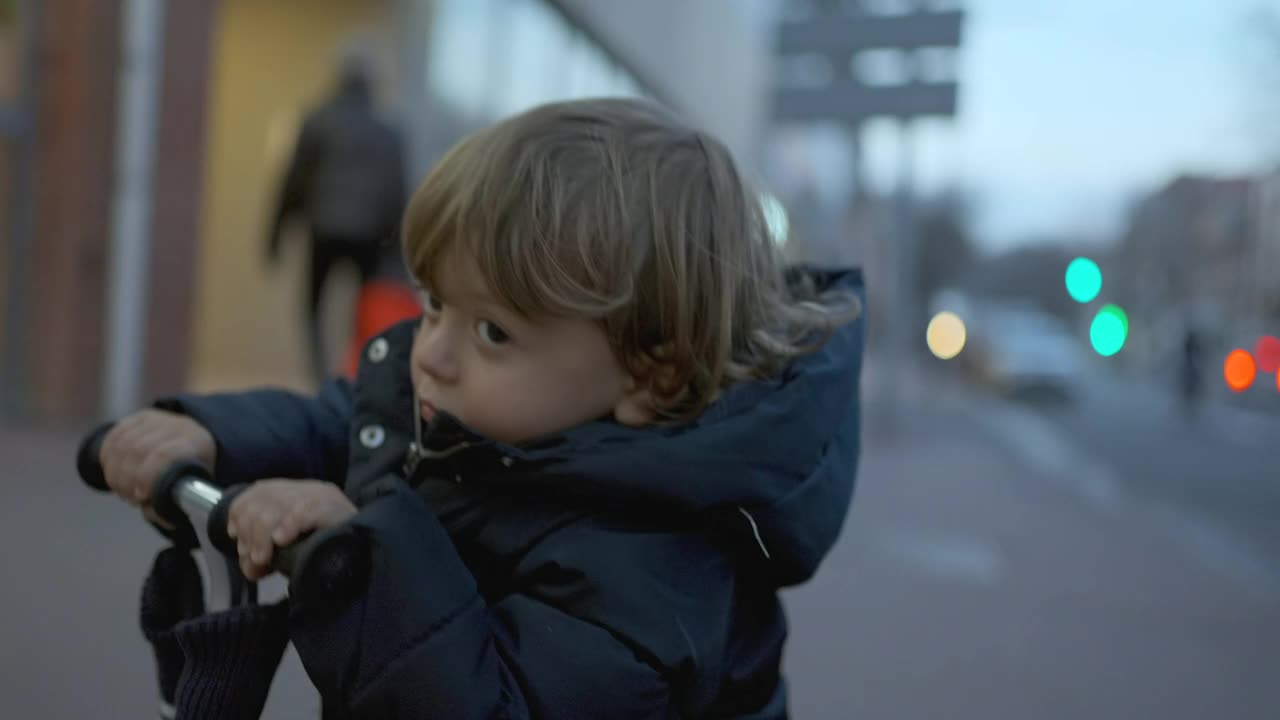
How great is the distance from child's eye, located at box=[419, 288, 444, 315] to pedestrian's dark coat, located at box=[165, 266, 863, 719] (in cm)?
10

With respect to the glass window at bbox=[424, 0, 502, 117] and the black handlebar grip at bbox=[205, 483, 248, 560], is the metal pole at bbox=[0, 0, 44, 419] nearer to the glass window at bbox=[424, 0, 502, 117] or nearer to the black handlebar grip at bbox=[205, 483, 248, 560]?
the glass window at bbox=[424, 0, 502, 117]

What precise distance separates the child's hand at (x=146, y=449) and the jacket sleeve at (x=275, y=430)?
2 cm

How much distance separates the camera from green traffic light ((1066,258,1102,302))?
35.3 ft

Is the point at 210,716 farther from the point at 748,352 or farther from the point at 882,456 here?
the point at 882,456

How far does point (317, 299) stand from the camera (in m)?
6.20

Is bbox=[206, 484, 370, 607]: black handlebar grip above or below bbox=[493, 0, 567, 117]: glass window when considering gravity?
below

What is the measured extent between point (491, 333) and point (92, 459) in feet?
1.66

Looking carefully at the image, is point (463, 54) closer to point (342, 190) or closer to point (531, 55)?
point (531, 55)

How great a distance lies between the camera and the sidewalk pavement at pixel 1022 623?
135 inches

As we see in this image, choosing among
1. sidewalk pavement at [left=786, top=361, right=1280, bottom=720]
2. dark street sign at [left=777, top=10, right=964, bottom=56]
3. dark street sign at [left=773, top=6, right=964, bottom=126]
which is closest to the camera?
sidewalk pavement at [left=786, top=361, right=1280, bottom=720]

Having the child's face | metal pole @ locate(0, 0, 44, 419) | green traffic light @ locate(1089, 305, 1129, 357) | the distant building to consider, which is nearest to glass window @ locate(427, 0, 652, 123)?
metal pole @ locate(0, 0, 44, 419)

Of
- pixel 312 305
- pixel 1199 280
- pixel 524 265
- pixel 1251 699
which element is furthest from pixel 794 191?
pixel 524 265

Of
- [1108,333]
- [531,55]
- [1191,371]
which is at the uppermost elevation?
[531,55]

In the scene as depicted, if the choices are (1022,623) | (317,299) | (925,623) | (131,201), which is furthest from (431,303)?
(131,201)
